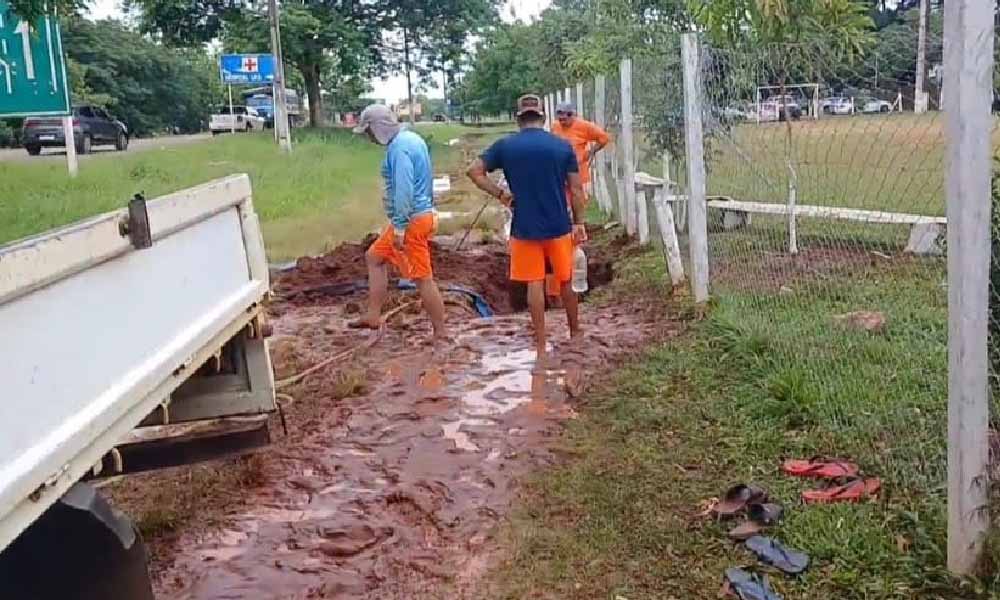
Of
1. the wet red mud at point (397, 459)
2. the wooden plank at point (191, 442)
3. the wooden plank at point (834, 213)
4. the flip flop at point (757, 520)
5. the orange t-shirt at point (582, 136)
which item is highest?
the orange t-shirt at point (582, 136)

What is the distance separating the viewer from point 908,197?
426 cm

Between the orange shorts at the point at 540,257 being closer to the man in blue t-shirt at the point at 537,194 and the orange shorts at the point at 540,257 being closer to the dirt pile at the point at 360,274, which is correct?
the man in blue t-shirt at the point at 537,194

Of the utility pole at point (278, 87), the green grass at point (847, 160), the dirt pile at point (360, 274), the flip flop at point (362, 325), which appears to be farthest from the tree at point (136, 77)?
the green grass at point (847, 160)

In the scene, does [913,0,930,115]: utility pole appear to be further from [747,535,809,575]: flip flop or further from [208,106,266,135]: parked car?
[208,106,266,135]: parked car

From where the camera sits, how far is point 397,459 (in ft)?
16.8

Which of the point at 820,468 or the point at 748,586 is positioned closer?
the point at 748,586

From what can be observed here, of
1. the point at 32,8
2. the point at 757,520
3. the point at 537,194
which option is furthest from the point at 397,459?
the point at 32,8

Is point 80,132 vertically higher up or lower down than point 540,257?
higher up

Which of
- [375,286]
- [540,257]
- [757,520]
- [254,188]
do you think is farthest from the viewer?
[254,188]

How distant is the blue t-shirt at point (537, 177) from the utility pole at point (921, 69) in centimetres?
312

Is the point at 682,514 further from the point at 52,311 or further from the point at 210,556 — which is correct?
the point at 52,311

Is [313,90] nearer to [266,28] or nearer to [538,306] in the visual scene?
[266,28]

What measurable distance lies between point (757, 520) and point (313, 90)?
38.0 m

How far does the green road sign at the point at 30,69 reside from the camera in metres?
6.99
